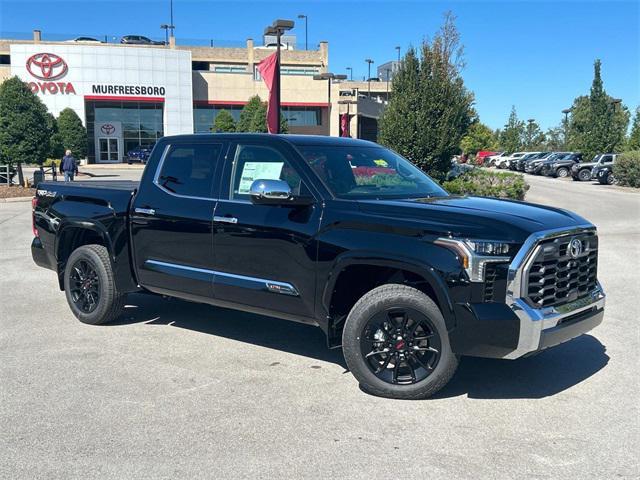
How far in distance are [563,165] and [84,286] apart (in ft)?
143

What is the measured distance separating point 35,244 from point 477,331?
5239 millimetres

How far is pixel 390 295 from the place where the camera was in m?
4.37

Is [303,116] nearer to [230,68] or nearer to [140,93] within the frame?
[140,93]

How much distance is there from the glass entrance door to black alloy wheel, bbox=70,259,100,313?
50.7 m

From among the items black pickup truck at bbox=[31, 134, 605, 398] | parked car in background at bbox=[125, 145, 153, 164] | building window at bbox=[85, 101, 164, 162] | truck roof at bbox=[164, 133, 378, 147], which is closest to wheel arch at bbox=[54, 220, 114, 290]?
black pickup truck at bbox=[31, 134, 605, 398]

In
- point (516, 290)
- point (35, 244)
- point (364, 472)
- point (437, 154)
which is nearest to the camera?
point (364, 472)

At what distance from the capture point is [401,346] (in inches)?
173

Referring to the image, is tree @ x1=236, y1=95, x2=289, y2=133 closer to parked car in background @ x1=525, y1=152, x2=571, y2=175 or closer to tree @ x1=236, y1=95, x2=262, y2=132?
tree @ x1=236, y1=95, x2=262, y2=132

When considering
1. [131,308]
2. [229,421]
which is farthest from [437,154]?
[229,421]

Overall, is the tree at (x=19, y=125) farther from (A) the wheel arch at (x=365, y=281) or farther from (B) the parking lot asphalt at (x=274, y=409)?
(A) the wheel arch at (x=365, y=281)

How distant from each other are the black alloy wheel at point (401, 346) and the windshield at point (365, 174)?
104 centimetres

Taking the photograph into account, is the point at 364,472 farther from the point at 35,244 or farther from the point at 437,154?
the point at 437,154

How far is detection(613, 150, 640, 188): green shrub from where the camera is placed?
32281mm

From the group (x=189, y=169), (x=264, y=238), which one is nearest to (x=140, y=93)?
(x=189, y=169)
